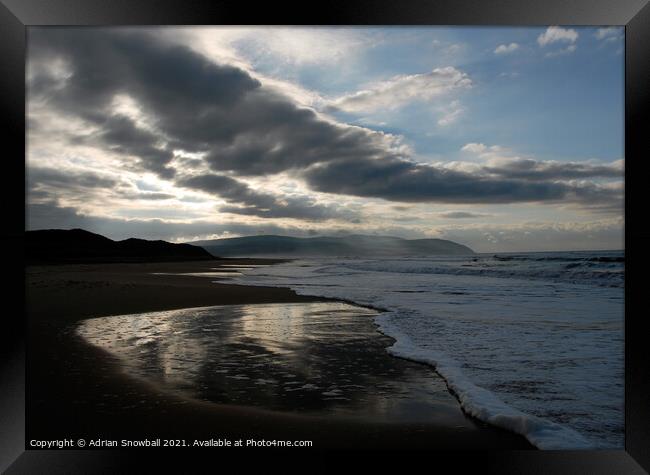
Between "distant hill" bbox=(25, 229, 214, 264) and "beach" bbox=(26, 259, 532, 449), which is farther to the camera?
"distant hill" bbox=(25, 229, 214, 264)

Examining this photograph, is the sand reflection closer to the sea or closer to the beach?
the beach

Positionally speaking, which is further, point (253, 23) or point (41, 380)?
point (41, 380)

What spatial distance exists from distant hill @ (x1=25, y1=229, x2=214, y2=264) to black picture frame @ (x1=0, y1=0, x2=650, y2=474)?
9.93m

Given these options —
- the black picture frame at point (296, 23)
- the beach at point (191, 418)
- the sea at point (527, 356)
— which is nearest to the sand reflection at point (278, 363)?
the beach at point (191, 418)

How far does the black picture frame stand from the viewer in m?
2.90

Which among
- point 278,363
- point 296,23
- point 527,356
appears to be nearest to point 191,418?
A: point 278,363

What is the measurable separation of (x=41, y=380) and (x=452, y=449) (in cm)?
334

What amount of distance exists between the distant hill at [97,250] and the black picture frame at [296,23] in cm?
993

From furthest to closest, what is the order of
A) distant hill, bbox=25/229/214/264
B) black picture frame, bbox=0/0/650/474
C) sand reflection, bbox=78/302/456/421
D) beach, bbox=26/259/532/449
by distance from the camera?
distant hill, bbox=25/229/214/264, sand reflection, bbox=78/302/456/421, black picture frame, bbox=0/0/650/474, beach, bbox=26/259/532/449

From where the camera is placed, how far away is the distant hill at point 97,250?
17366mm

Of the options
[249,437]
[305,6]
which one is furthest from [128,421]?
[305,6]

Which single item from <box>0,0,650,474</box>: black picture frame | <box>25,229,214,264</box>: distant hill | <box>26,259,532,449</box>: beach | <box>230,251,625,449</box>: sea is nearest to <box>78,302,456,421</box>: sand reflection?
<box>26,259,532,449</box>: beach

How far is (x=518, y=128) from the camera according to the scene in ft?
15.9

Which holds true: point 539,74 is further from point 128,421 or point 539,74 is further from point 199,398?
point 128,421
